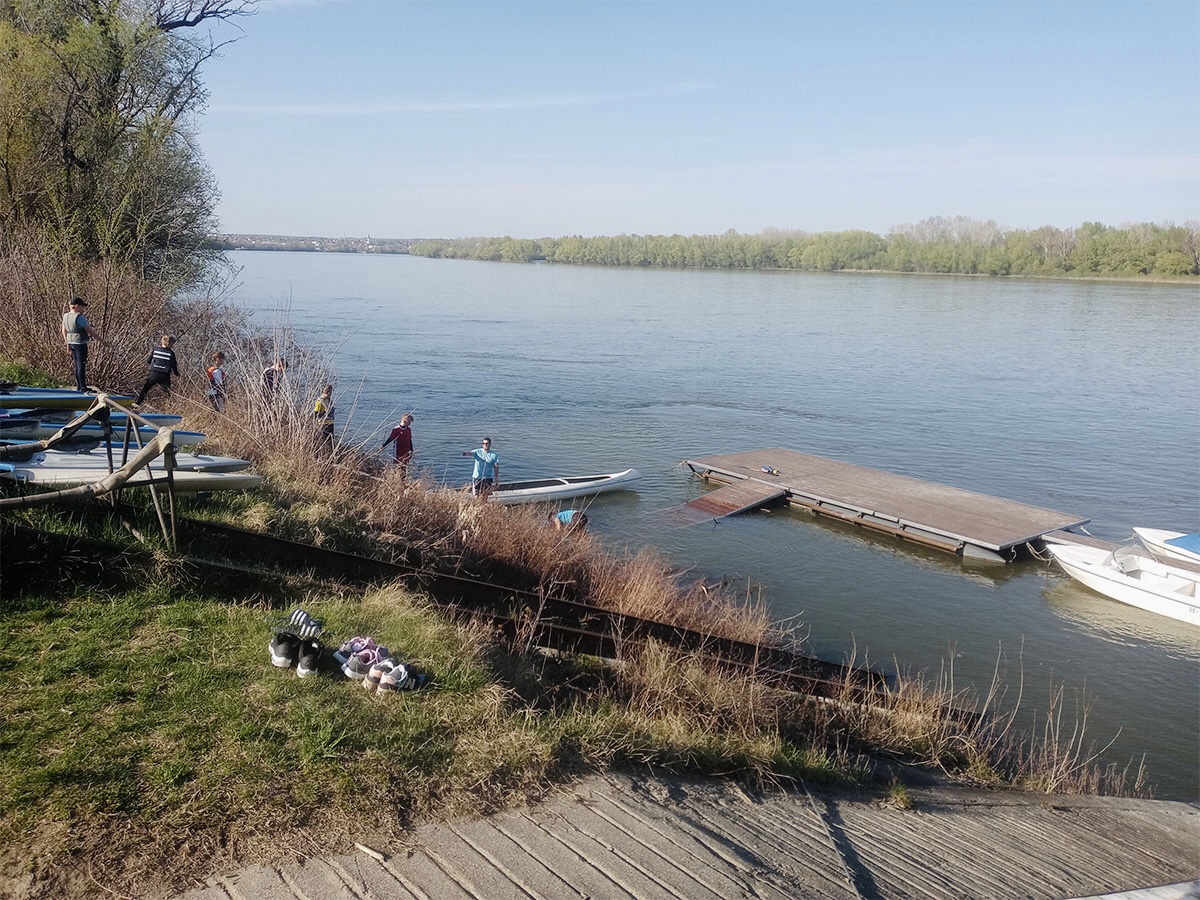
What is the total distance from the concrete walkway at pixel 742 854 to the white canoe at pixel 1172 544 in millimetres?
12591

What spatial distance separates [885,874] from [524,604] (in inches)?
173

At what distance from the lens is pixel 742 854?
5.23 m

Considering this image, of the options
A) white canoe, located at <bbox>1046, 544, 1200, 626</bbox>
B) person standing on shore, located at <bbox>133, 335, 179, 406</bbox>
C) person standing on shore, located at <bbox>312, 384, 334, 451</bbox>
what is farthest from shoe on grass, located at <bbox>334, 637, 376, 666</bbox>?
white canoe, located at <bbox>1046, 544, 1200, 626</bbox>

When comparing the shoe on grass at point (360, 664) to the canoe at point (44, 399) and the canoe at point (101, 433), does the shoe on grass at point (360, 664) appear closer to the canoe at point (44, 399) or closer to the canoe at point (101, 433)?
the canoe at point (101, 433)

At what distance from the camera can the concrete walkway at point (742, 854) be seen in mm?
4324

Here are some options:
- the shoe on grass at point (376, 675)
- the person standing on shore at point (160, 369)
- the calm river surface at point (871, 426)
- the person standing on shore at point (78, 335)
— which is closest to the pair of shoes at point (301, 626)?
the shoe on grass at point (376, 675)

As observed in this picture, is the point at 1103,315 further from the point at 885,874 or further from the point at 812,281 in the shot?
the point at 885,874

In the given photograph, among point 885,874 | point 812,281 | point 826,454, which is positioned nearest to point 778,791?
point 885,874

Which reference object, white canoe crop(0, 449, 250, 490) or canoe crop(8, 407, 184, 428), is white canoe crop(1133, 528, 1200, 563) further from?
canoe crop(8, 407, 184, 428)

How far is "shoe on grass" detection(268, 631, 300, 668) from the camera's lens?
5.88 meters

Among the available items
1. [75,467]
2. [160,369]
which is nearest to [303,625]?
[75,467]

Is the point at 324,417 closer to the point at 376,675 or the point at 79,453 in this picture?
the point at 79,453

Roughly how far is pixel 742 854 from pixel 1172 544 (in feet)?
58.4

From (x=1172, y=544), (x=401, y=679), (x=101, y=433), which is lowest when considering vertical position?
(x=1172, y=544)
